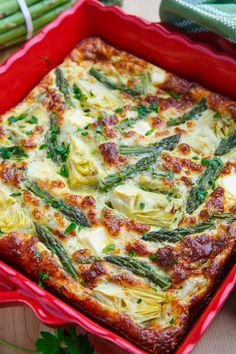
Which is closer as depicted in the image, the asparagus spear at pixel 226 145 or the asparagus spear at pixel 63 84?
the asparagus spear at pixel 226 145

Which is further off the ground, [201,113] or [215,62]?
[215,62]

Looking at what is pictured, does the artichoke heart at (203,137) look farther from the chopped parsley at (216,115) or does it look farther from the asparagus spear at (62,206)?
the asparagus spear at (62,206)

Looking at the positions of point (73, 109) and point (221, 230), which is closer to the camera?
point (221, 230)

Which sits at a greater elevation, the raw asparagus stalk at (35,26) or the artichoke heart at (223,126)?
the raw asparagus stalk at (35,26)

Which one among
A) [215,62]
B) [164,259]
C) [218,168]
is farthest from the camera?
[215,62]

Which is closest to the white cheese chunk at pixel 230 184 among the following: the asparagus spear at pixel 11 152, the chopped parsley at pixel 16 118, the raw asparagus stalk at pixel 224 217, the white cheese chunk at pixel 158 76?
the raw asparagus stalk at pixel 224 217

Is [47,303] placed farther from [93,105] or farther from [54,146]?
[93,105]

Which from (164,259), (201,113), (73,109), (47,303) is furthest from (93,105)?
(47,303)
